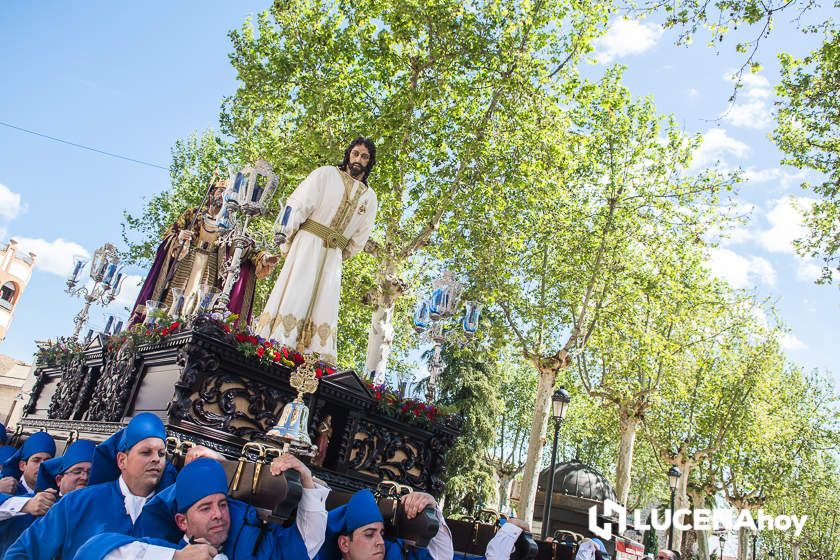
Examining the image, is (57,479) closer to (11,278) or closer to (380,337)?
(380,337)

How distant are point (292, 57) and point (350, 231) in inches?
426

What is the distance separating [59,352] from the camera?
759 cm

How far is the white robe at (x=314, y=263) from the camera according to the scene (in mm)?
6891

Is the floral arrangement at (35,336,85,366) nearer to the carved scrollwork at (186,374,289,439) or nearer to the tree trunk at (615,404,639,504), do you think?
the carved scrollwork at (186,374,289,439)

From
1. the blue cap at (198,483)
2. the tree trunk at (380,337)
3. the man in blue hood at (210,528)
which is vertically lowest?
the man in blue hood at (210,528)

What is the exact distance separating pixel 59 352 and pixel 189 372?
407 cm

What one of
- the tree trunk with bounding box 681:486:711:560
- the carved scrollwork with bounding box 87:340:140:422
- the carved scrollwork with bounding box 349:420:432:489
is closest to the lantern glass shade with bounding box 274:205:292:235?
the carved scrollwork with bounding box 87:340:140:422

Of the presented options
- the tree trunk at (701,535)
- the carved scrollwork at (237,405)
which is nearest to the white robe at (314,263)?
the carved scrollwork at (237,405)

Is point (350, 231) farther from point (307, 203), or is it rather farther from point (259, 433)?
point (259, 433)

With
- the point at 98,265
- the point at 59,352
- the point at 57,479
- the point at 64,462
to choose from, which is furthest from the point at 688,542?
the point at 64,462

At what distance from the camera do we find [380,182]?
51.9 feet

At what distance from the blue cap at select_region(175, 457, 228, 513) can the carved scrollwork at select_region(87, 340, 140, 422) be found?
9.86ft

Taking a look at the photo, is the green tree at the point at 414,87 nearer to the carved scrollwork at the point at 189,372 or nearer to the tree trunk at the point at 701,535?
the carved scrollwork at the point at 189,372

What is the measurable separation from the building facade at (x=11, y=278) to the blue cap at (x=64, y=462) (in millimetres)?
48247
